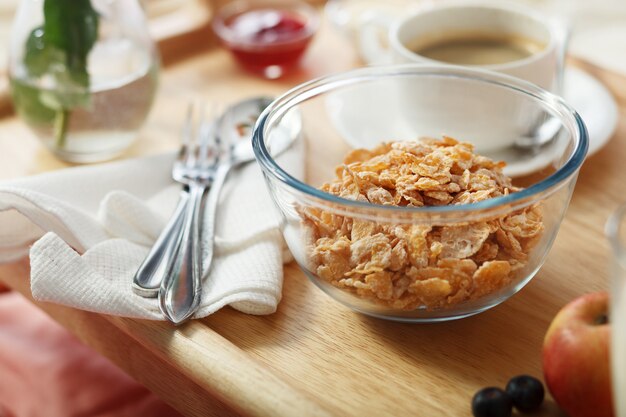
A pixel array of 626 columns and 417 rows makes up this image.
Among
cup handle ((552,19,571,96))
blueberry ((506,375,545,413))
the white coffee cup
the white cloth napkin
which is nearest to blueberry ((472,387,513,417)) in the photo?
blueberry ((506,375,545,413))

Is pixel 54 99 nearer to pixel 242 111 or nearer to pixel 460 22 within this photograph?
pixel 242 111

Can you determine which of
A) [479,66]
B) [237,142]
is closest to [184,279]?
[237,142]

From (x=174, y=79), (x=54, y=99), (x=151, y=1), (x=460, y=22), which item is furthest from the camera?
(x=151, y=1)

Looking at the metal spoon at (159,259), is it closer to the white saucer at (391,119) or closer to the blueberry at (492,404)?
the white saucer at (391,119)

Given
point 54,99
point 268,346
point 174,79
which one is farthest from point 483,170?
point 174,79

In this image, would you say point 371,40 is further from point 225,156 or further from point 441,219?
point 441,219

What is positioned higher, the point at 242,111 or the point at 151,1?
the point at 242,111
